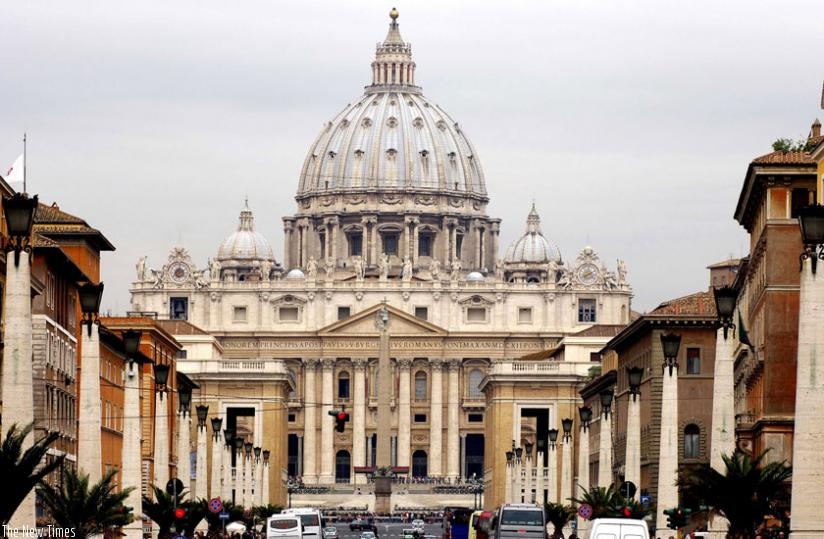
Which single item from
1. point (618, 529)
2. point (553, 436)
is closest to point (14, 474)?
point (618, 529)

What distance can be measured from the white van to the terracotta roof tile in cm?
4149

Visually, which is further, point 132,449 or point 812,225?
point 132,449

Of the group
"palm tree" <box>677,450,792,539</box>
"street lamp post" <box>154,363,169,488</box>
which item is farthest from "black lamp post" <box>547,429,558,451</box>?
"palm tree" <box>677,450,792,539</box>

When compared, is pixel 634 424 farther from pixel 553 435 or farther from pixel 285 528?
pixel 553 435

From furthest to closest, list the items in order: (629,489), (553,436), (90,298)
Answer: (553,436) < (629,489) < (90,298)

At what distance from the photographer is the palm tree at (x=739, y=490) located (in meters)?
48.9

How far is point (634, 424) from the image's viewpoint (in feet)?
199

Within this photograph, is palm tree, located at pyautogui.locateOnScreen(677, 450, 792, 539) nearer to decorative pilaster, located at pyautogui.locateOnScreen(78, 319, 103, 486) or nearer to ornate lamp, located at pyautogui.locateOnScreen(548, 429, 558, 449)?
decorative pilaster, located at pyautogui.locateOnScreen(78, 319, 103, 486)

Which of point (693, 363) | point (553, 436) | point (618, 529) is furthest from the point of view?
point (693, 363)

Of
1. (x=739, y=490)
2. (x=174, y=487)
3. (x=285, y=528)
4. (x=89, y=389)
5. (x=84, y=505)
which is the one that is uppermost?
(x=89, y=389)

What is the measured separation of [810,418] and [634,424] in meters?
25.5

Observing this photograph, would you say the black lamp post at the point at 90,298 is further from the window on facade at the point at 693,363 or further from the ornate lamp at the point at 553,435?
the window on facade at the point at 693,363

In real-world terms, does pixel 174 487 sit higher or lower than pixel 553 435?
higher

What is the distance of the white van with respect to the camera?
52656 millimetres
